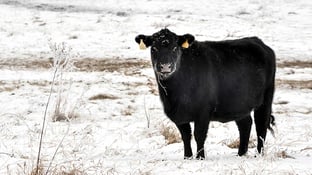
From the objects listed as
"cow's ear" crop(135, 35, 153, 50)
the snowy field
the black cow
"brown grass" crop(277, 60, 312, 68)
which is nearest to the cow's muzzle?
the black cow

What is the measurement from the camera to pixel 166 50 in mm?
6035

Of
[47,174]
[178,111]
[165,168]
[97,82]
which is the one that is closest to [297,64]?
[97,82]

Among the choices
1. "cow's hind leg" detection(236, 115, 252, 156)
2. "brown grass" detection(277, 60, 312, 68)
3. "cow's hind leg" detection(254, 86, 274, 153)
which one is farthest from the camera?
"brown grass" detection(277, 60, 312, 68)

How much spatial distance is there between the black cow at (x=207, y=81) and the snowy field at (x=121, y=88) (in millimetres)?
489

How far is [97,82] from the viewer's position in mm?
12172

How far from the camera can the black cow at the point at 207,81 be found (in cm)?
601

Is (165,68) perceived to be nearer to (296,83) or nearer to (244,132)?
(244,132)

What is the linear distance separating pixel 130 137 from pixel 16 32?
1295cm

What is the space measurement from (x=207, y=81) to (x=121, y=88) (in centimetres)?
570

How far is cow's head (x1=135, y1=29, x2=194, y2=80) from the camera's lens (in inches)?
232

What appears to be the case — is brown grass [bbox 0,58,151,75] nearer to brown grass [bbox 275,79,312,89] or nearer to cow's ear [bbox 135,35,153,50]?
brown grass [bbox 275,79,312,89]

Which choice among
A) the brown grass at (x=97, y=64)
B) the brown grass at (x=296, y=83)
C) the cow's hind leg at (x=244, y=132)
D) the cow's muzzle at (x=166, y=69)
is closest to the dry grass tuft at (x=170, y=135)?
Answer: the cow's hind leg at (x=244, y=132)

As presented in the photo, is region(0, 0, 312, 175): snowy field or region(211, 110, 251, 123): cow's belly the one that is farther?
region(211, 110, 251, 123): cow's belly

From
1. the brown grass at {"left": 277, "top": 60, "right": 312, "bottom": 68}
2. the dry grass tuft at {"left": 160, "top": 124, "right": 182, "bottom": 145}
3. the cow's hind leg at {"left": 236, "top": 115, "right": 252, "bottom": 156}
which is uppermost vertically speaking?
the cow's hind leg at {"left": 236, "top": 115, "right": 252, "bottom": 156}
